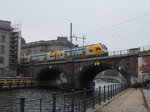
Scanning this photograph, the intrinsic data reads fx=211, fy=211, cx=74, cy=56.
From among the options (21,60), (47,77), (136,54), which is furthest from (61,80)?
(136,54)

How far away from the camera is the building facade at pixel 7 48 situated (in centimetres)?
7188

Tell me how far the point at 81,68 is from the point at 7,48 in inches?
1248

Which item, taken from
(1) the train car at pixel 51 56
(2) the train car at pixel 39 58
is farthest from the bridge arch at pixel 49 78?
(1) the train car at pixel 51 56

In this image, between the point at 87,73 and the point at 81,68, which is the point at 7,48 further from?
the point at 81,68

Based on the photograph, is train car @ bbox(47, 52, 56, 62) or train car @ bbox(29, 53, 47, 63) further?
train car @ bbox(29, 53, 47, 63)

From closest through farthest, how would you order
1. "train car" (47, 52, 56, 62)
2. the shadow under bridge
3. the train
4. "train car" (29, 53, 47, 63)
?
the train → the shadow under bridge → "train car" (47, 52, 56, 62) → "train car" (29, 53, 47, 63)

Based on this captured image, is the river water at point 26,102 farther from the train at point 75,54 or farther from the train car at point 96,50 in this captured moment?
the train at point 75,54

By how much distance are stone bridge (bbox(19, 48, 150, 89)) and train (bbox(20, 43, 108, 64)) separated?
4.54 feet

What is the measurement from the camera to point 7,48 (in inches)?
2884

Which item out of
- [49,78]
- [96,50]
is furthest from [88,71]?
[49,78]

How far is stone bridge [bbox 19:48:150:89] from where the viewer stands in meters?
43.2

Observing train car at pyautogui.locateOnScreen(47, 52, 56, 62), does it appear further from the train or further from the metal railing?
the metal railing

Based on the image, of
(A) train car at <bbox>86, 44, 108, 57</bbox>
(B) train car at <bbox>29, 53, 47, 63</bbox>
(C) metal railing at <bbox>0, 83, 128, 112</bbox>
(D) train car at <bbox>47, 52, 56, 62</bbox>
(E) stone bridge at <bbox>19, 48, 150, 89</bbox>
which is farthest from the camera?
(B) train car at <bbox>29, 53, 47, 63</bbox>

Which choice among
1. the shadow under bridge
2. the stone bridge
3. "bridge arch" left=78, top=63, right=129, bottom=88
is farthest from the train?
the shadow under bridge
